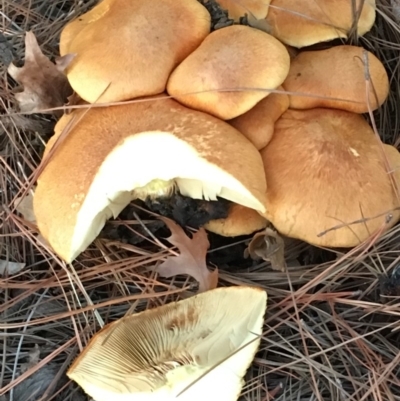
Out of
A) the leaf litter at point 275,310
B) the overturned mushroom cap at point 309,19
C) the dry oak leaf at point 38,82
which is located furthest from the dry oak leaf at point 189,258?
the overturned mushroom cap at point 309,19

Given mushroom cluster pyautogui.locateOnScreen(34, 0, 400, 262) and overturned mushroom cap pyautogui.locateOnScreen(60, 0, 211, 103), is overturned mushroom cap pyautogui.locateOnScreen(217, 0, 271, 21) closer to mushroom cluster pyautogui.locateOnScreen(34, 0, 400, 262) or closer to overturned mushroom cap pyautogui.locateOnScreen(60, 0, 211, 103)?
mushroom cluster pyautogui.locateOnScreen(34, 0, 400, 262)

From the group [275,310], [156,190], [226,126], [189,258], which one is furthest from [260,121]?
[275,310]

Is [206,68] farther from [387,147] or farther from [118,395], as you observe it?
[118,395]

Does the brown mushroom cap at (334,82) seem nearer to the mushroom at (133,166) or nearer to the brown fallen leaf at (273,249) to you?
the mushroom at (133,166)

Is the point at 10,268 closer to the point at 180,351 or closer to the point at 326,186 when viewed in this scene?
the point at 180,351

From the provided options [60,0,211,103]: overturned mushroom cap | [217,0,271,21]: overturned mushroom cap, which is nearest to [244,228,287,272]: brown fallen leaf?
[60,0,211,103]: overturned mushroom cap
